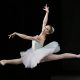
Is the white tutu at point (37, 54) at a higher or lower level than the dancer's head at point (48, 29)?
lower

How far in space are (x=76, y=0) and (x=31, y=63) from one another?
0.70 meters

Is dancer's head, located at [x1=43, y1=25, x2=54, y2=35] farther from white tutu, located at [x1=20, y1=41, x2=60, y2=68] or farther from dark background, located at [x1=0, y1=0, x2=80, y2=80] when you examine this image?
dark background, located at [x1=0, y1=0, x2=80, y2=80]

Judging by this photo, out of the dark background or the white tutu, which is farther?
the dark background

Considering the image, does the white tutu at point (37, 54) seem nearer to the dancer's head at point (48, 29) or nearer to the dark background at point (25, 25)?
the dancer's head at point (48, 29)

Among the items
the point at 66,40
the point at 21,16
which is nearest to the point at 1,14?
the point at 21,16

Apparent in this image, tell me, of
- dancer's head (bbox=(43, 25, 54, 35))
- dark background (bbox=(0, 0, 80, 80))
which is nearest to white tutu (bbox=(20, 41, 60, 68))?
dancer's head (bbox=(43, 25, 54, 35))

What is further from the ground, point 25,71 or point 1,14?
point 1,14

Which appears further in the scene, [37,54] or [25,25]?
[25,25]

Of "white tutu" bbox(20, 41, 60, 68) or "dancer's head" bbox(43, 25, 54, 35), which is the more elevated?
"dancer's head" bbox(43, 25, 54, 35)

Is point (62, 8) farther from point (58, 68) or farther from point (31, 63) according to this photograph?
point (31, 63)

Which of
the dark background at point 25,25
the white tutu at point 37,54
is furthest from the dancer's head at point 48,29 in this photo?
the dark background at point 25,25

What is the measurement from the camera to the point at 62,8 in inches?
106

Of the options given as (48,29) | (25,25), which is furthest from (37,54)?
(25,25)

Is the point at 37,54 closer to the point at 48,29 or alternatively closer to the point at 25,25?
the point at 48,29
